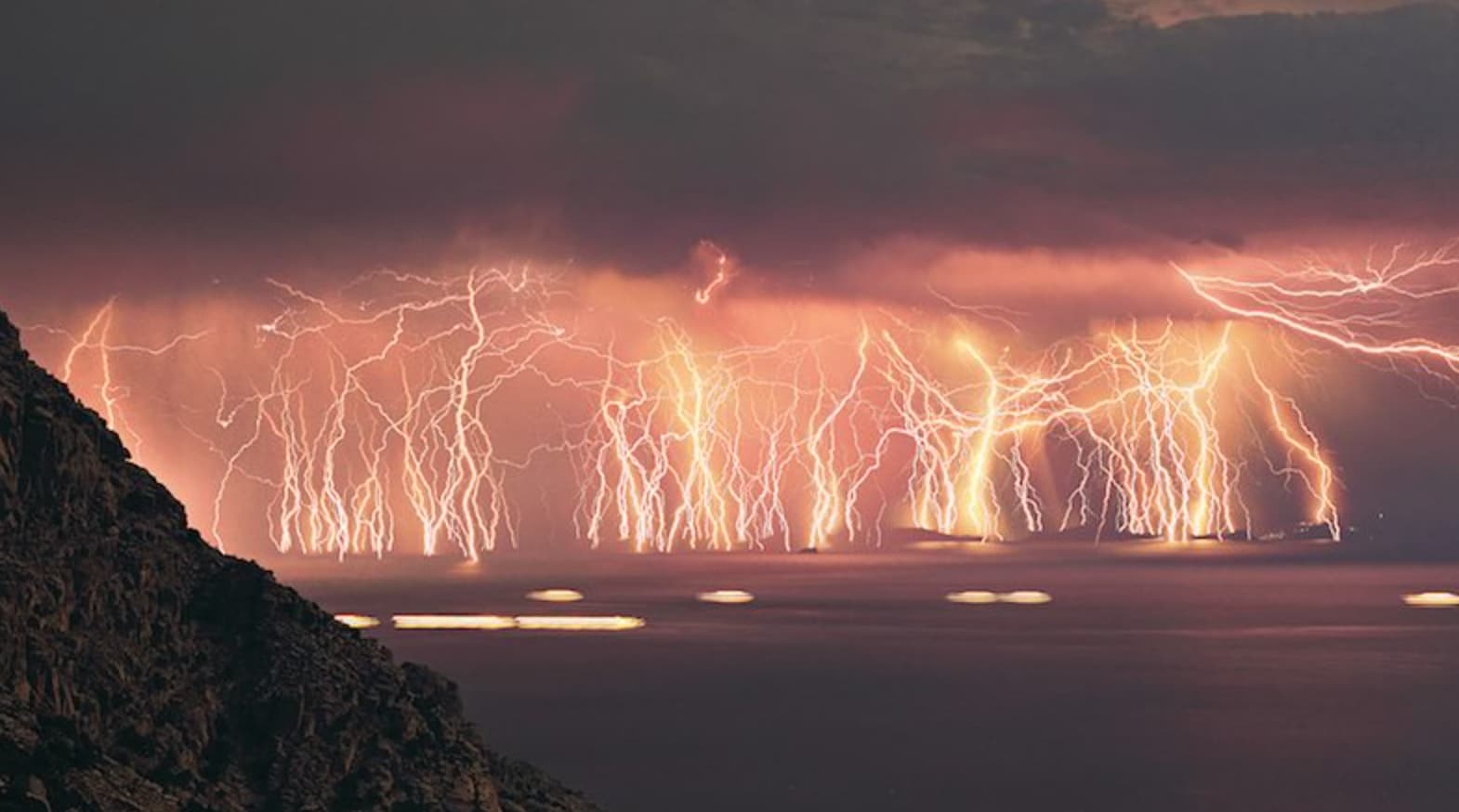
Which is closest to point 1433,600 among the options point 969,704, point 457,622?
point 457,622

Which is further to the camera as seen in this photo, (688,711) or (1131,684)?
(1131,684)

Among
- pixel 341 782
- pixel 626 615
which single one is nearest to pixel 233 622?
pixel 341 782

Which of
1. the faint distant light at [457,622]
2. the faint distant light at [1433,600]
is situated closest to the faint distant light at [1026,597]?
the faint distant light at [1433,600]

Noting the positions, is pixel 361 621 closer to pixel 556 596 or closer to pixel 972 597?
pixel 556 596

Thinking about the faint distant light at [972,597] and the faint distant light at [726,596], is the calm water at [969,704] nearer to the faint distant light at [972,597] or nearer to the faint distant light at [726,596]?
the faint distant light at [726,596]

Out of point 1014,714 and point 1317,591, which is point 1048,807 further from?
point 1317,591
